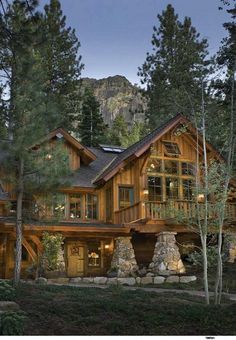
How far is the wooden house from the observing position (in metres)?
19.7

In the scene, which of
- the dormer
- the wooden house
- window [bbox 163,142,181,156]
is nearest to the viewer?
the wooden house

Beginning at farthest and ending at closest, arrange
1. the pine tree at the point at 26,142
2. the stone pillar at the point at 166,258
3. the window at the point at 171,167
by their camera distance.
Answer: the window at the point at 171,167 < the stone pillar at the point at 166,258 < the pine tree at the point at 26,142

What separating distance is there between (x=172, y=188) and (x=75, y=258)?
582 cm

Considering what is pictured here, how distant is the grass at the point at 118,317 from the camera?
304 inches

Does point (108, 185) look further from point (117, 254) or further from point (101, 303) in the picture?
point (101, 303)

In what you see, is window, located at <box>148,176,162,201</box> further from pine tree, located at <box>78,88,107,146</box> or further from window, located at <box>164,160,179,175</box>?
pine tree, located at <box>78,88,107,146</box>

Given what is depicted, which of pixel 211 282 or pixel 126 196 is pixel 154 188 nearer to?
pixel 126 196

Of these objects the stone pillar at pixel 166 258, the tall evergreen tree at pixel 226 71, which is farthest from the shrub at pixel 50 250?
the tall evergreen tree at pixel 226 71

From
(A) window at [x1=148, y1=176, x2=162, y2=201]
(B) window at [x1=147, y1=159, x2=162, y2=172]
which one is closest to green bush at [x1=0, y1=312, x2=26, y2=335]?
(A) window at [x1=148, y1=176, x2=162, y2=201]

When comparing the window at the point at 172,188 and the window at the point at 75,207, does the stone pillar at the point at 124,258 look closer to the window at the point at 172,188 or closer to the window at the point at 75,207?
the window at the point at 75,207

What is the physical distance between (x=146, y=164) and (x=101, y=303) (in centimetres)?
1207

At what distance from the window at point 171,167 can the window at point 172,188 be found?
364mm

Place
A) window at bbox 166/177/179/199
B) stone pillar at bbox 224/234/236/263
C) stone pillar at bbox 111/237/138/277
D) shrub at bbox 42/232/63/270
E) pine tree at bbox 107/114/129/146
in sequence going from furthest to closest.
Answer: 1. pine tree at bbox 107/114/129/146
2. window at bbox 166/177/179/199
3. stone pillar at bbox 224/234/236/263
4. stone pillar at bbox 111/237/138/277
5. shrub at bbox 42/232/63/270

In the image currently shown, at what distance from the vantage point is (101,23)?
18.2m
